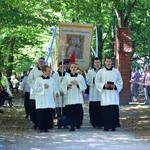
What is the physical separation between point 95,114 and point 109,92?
121 centimetres

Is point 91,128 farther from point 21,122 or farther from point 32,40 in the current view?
point 32,40

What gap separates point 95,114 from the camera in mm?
15852

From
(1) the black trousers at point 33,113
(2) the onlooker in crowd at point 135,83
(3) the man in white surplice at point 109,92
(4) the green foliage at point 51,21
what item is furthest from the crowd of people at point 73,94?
(2) the onlooker in crowd at point 135,83

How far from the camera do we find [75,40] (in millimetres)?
17969

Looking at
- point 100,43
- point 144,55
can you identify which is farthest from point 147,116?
point 144,55

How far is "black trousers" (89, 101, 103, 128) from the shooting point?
1570cm

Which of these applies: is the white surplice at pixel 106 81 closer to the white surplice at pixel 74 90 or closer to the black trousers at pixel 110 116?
the black trousers at pixel 110 116

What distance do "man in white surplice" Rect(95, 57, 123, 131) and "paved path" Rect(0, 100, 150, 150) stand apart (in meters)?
0.34

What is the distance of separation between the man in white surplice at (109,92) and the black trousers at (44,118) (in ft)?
5.14

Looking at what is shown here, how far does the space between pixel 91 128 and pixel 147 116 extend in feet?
13.6

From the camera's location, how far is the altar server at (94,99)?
51.5 ft

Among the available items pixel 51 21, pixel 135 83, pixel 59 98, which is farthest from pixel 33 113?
pixel 135 83

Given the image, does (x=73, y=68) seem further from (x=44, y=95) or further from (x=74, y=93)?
(x=44, y=95)

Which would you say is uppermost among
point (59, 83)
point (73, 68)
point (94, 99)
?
point (73, 68)
